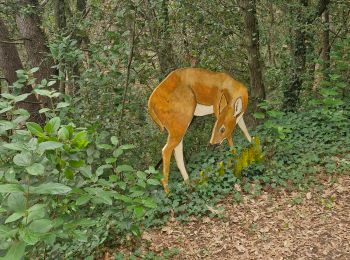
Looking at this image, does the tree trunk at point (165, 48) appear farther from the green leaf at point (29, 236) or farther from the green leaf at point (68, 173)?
the green leaf at point (29, 236)

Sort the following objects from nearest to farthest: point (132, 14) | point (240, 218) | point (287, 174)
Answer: point (240, 218) < point (132, 14) < point (287, 174)

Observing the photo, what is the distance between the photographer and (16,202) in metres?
2.13

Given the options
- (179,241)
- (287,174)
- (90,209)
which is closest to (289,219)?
(287,174)

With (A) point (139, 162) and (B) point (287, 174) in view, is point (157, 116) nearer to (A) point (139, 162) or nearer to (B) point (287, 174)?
(A) point (139, 162)

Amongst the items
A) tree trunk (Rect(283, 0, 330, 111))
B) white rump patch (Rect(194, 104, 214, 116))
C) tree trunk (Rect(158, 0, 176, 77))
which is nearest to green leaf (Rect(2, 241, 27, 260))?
white rump patch (Rect(194, 104, 214, 116))

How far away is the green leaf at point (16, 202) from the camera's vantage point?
2113mm

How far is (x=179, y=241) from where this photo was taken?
17.5ft

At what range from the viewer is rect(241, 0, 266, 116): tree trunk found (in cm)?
743

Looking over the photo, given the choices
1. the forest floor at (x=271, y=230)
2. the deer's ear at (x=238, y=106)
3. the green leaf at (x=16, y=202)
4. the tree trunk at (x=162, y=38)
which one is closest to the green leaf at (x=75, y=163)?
the green leaf at (x=16, y=202)

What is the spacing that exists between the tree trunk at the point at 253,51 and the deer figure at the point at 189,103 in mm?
1473

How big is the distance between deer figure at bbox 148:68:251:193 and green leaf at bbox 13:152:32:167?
3.80 meters

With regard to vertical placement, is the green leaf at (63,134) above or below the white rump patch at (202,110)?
above

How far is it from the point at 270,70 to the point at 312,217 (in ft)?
12.8

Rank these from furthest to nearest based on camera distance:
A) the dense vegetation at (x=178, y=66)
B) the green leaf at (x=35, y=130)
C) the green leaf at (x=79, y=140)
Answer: the dense vegetation at (x=178, y=66) < the green leaf at (x=79, y=140) < the green leaf at (x=35, y=130)
